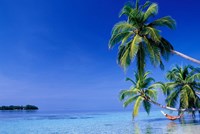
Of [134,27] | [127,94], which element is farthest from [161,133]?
[134,27]

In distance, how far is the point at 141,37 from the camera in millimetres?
17734

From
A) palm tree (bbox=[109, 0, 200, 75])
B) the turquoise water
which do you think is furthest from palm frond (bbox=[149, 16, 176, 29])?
the turquoise water

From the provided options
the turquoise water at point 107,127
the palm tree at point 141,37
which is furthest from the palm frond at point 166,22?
the turquoise water at point 107,127

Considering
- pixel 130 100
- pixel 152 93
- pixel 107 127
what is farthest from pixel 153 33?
pixel 107 127

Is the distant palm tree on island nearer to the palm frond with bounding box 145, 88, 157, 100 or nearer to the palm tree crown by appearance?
the palm frond with bounding box 145, 88, 157, 100

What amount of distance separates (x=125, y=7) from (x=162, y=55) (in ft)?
13.0

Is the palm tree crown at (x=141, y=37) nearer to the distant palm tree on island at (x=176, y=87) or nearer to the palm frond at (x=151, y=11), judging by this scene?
the palm frond at (x=151, y=11)

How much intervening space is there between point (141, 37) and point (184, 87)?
15353 millimetres

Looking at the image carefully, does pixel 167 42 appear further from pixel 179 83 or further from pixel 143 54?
A: pixel 179 83

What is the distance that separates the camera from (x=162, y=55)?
17.8 meters

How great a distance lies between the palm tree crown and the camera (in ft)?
56.4

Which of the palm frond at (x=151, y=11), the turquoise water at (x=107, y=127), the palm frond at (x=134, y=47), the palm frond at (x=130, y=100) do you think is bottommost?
the turquoise water at (x=107, y=127)

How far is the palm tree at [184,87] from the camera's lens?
30.4 meters

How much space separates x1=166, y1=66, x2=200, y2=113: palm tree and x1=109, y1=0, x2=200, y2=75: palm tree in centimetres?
1390
